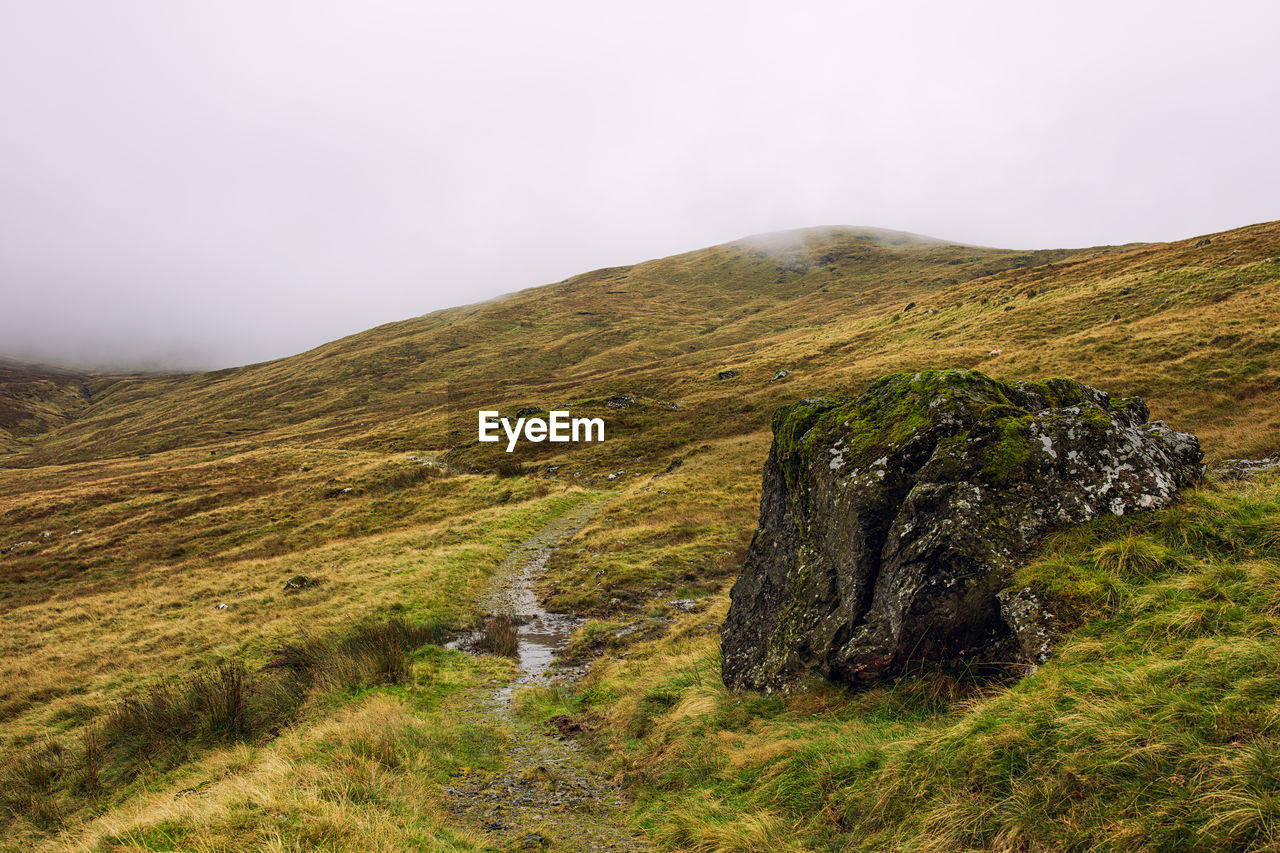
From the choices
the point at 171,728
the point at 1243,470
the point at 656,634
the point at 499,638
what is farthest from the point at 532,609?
the point at 1243,470

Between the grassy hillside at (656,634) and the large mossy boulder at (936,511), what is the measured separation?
0.52m

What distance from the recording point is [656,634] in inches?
599

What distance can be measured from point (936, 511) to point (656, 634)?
31.5ft

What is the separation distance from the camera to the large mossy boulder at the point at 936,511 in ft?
22.5

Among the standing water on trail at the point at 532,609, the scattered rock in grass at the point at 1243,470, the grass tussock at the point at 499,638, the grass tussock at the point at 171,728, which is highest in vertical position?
the scattered rock in grass at the point at 1243,470

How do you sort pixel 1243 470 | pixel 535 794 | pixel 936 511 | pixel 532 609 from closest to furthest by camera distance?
1. pixel 936 511
2. pixel 535 794
3. pixel 1243 470
4. pixel 532 609

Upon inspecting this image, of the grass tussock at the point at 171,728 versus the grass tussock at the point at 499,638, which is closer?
the grass tussock at the point at 171,728

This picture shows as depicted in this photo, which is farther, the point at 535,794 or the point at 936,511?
the point at 535,794

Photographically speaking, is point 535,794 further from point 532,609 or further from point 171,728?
point 532,609

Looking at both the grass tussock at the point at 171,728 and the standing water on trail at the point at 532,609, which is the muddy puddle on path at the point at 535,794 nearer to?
the standing water on trail at the point at 532,609

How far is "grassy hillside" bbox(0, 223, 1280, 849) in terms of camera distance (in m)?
4.57

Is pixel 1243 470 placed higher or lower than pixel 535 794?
higher

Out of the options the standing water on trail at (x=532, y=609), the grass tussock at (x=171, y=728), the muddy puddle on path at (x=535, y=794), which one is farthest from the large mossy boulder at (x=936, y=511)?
the grass tussock at (x=171, y=728)

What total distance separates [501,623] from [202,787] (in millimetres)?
9447
